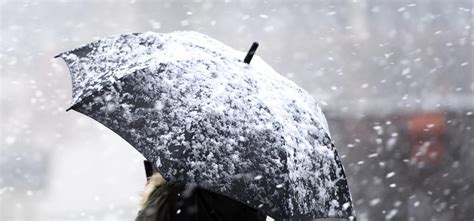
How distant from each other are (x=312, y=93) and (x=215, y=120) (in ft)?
34.2

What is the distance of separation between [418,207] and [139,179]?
3303 mm

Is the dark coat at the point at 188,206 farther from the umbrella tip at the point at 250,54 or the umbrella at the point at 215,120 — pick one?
the umbrella tip at the point at 250,54

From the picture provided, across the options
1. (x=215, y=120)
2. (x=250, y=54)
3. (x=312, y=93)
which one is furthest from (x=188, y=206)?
(x=312, y=93)

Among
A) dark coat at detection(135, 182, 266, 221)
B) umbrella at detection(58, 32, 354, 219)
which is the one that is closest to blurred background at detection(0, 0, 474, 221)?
umbrella at detection(58, 32, 354, 219)

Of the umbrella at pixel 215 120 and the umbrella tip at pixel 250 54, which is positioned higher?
the umbrella tip at pixel 250 54

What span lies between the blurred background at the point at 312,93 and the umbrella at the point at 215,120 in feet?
19.5

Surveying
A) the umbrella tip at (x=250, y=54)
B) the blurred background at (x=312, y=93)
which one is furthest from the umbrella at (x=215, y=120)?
the blurred background at (x=312, y=93)

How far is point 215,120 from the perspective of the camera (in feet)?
7.10

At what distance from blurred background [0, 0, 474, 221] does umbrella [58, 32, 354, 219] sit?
5.96 m

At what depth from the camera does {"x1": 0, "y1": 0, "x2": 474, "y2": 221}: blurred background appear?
378 inches

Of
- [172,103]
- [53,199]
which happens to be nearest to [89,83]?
[172,103]

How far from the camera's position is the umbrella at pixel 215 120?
209 centimetres

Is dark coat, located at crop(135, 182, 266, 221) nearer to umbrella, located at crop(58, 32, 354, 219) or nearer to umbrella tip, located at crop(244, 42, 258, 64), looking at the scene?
umbrella, located at crop(58, 32, 354, 219)

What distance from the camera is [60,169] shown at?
1012cm
